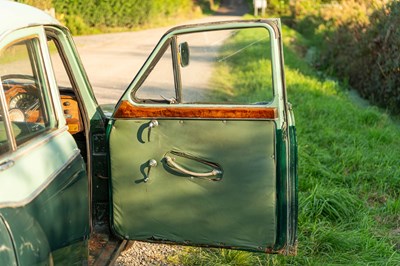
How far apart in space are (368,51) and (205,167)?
34.9ft

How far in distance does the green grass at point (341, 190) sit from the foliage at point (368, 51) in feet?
4.60

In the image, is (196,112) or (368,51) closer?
(196,112)

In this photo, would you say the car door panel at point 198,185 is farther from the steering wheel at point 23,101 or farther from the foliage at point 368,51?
the foliage at point 368,51

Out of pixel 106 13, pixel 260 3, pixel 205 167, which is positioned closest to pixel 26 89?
pixel 205 167

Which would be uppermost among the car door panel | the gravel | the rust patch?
the rust patch

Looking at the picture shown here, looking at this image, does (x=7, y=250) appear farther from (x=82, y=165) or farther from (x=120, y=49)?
(x=120, y=49)

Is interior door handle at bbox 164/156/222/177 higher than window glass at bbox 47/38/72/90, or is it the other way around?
window glass at bbox 47/38/72/90

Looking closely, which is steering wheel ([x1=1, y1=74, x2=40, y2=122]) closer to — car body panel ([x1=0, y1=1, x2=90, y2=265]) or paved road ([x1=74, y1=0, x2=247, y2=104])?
car body panel ([x1=0, y1=1, x2=90, y2=265])

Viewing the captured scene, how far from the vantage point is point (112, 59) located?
53.4 feet

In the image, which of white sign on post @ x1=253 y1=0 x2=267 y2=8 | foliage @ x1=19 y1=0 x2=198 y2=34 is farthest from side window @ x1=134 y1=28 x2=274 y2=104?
white sign on post @ x1=253 y1=0 x2=267 y2=8

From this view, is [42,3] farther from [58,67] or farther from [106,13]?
[58,67]

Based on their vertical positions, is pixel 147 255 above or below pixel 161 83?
below

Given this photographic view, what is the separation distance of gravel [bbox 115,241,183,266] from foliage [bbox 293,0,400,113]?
25.9 ft

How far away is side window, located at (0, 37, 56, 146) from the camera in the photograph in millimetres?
2795
